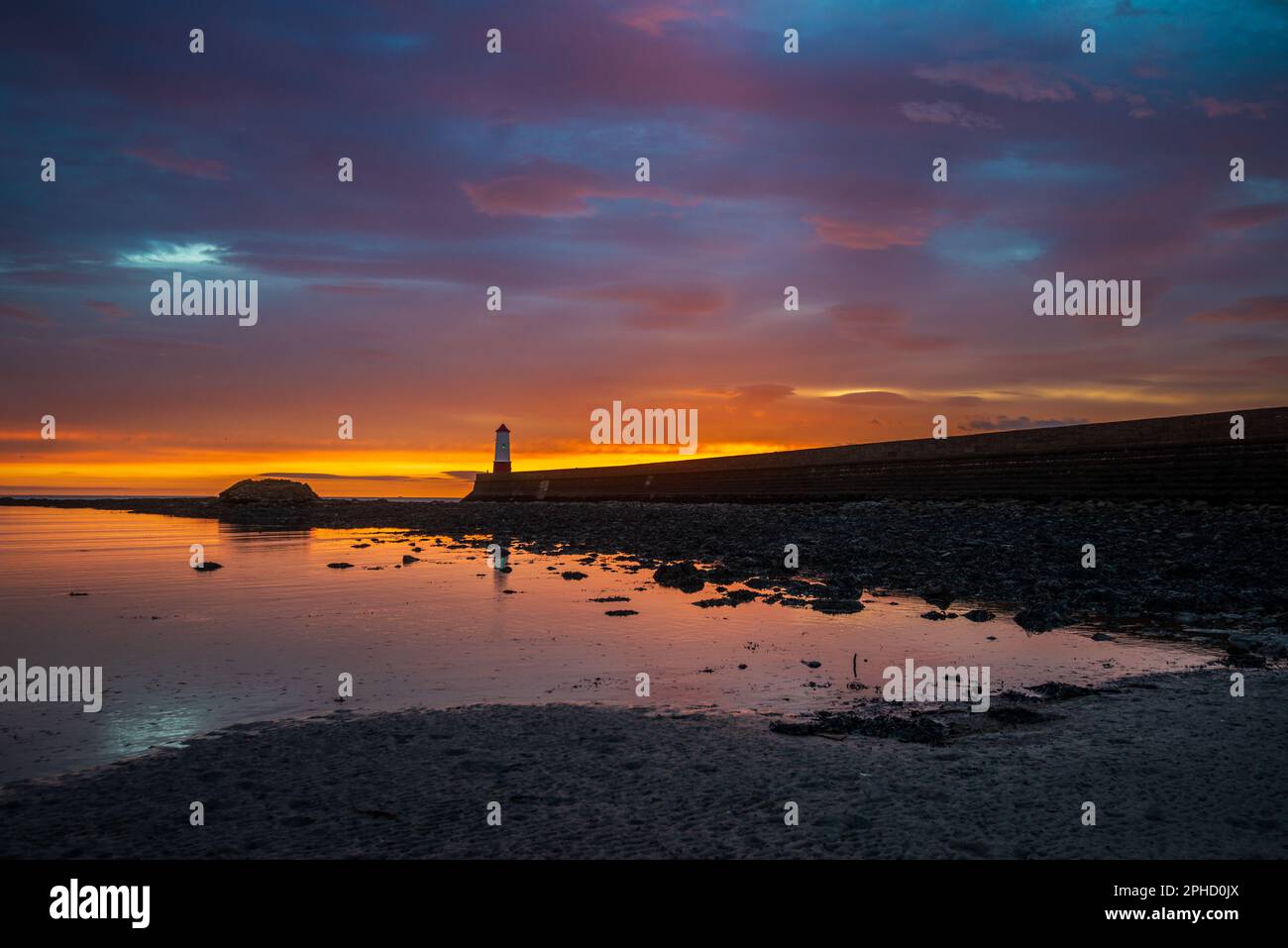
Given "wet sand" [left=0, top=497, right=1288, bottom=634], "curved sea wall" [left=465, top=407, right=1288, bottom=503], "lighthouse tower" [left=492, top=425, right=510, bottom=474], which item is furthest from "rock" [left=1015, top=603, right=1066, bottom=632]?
"lighthouse tower" [left=492, top=425, right=510, bottom=474]

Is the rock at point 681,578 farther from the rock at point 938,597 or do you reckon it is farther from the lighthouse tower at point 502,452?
the lighthouse tower at point 502,452

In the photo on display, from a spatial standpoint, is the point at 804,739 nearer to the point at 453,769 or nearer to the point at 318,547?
the point at 453,769

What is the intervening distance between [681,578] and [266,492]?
56.4 m

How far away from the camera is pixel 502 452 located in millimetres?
76750

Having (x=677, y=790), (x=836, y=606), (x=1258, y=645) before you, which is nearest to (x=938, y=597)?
(x=836, y=606)

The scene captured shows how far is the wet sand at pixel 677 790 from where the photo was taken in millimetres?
3318

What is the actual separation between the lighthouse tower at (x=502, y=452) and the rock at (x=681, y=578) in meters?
63.0

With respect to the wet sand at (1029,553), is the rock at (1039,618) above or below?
below

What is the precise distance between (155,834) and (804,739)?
11.8ft

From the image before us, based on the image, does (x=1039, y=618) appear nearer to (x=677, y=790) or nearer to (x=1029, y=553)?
(x=1029, y=553)

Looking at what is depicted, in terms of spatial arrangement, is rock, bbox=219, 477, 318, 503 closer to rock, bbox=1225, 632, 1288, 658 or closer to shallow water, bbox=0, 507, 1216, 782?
shallow water, bbox=0, 507, 1216, 782

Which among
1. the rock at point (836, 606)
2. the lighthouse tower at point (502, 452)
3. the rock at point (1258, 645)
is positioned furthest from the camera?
the lighthouse tower at point (502, 452)

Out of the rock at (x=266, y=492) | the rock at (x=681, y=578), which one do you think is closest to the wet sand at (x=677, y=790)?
the rock at (x=681, y=578)
